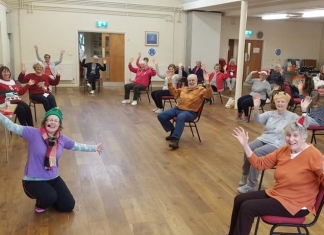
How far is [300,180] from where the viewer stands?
2.10 m

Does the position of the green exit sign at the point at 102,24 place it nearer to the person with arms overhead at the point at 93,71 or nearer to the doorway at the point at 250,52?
the person with arms overhead at the point at 93,71

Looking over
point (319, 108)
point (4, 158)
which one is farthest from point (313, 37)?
point (4, 158)

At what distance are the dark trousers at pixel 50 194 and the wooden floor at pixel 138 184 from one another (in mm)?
81

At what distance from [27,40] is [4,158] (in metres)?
7.13

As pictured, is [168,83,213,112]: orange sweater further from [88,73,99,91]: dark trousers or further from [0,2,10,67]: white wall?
[0,2,10,67]: white wall

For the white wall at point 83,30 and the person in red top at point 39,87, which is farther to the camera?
the white wall at point 83,30

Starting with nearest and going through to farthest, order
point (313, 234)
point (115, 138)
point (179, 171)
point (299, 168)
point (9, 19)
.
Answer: point (299, 168) < point (313, 234) < point (179, 171) < point (115, 138) < point (9, 19)

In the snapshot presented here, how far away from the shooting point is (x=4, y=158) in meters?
4.22

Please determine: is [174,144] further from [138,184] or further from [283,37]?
[283,37]

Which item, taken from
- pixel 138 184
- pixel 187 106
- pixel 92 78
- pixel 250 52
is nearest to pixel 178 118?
pixel 187 106

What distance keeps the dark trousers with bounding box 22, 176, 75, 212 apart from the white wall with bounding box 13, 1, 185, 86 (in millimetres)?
8611

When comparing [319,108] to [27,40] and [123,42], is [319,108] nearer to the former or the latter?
[123,42]

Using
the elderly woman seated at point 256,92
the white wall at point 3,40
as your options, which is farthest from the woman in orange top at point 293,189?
the white wall at point 3,40

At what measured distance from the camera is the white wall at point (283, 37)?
41.9 ft
